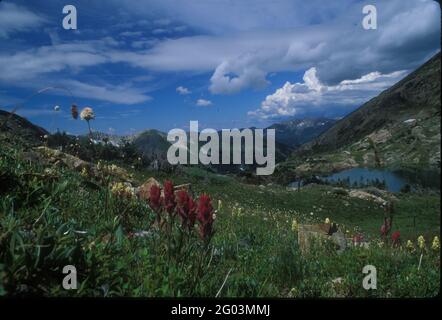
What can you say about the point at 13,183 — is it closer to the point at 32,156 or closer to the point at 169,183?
the point at 169,183

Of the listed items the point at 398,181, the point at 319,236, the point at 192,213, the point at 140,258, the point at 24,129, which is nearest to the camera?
the point at 192,213

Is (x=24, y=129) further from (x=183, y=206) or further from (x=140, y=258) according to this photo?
(x=183, y=206)

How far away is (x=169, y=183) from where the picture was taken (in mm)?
4109

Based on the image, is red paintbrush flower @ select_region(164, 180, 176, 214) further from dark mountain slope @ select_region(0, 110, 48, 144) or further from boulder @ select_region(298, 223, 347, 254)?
dark mountain slope @ select_region(0, 110, 48, 144)

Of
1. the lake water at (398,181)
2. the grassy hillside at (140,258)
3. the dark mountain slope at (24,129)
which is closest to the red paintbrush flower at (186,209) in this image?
the grassy hillside at (140,258)

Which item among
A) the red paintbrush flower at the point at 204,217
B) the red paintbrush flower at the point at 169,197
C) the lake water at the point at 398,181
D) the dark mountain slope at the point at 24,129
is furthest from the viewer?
the lake water at the point at 398,181

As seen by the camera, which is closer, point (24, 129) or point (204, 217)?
point (204, 217)

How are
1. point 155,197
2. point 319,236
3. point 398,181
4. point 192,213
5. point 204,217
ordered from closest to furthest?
point 204,217
point 192,213
point 155,197
point 319,236
point 398,181

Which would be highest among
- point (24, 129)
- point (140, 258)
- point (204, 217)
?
point (24, 129)

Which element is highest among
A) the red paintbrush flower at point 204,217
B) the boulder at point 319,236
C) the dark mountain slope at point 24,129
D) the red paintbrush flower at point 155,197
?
the dark mountain slope at point 24,129

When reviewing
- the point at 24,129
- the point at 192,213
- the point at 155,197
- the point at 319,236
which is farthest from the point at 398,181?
the point at 192,213

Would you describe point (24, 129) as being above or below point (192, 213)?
above

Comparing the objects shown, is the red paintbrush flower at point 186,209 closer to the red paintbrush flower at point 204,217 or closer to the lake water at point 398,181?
the red paintbrush flower at point 204,217
